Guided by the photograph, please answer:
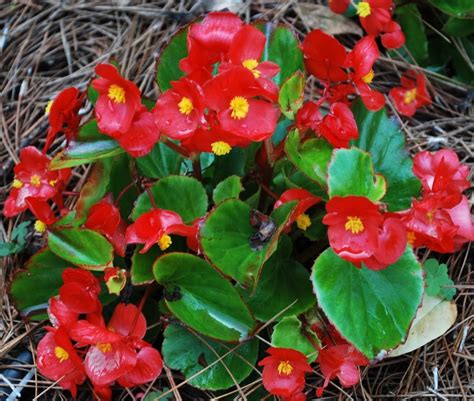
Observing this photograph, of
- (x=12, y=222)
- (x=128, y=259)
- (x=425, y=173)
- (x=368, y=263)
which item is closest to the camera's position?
(x=368, y=263)

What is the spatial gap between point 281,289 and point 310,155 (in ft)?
0.88

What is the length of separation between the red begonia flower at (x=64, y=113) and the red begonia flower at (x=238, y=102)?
305mm

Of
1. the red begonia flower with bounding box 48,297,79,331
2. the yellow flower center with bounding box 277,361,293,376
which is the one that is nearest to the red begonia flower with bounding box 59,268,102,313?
the red begonia flower with bounding box 48,297,79,331

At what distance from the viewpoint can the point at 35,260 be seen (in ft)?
4.21

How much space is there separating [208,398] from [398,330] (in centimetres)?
42

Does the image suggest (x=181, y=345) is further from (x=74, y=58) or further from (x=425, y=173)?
(x=74, y=58)

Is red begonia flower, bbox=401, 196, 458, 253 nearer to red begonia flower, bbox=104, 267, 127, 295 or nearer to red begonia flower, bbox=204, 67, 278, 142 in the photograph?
red begonia flower, bbox=204, 67, 278, 142

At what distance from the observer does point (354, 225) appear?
39.6 inches

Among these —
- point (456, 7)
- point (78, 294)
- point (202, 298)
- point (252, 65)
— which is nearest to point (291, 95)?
point (252, 65)

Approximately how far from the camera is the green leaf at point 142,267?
1182 mm

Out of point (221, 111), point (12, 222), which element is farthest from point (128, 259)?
point (221, 111)

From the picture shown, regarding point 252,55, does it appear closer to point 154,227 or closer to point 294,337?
point 154,227

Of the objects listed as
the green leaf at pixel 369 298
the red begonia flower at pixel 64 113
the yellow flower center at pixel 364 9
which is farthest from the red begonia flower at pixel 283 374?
the yellow flower center at pixel 364 9

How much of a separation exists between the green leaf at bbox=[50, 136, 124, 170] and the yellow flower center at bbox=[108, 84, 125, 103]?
0.35 feet
